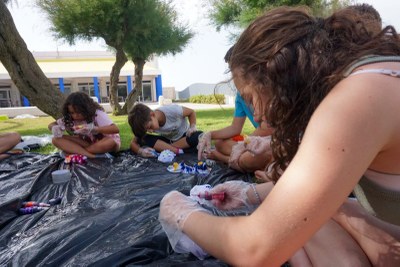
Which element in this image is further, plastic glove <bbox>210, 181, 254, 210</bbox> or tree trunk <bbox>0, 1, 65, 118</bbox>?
tree trunk <bbox>0, 1, 65, 118</bbox>

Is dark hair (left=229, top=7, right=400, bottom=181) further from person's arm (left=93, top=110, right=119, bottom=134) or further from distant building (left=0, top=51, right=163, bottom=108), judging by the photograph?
distant building (left=0, top=51, right=163, bottom=108)

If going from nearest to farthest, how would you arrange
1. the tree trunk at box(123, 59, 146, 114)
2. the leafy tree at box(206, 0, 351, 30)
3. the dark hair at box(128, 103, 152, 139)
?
the dark hair at box(128, 103, 152, 139), the leafy tree at box(206, 0, 351, 30), the tree trunk at box(123, 59, 146, 114)

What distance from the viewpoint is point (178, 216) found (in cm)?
107

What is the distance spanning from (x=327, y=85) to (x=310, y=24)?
0.16m

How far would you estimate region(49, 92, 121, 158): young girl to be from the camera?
3463 millimetres

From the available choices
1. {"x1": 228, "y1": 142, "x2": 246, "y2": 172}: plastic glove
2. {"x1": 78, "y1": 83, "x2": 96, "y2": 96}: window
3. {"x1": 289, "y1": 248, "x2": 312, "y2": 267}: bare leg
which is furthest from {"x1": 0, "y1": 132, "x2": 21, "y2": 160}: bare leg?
{"x1": 78, "y1": 83, "x2": 96, "y2": 96}: window

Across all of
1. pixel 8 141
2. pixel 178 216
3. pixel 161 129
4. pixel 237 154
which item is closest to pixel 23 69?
pixel 8 141

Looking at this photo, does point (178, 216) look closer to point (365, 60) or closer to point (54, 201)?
point (365, 60)

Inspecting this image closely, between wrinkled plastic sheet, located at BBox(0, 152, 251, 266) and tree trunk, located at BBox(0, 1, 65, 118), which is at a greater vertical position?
tree trunk, located at BBox(0, 1, 65, 118)

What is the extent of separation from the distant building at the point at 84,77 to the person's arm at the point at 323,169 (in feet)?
71.5

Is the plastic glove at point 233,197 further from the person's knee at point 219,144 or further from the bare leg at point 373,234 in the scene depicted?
the person's knee at point 219,144

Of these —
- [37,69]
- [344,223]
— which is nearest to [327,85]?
[344,223]

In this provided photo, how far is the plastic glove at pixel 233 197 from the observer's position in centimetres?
144

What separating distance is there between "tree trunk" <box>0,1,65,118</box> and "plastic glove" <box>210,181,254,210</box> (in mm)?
5386
